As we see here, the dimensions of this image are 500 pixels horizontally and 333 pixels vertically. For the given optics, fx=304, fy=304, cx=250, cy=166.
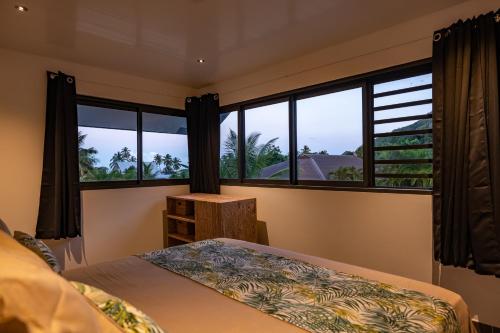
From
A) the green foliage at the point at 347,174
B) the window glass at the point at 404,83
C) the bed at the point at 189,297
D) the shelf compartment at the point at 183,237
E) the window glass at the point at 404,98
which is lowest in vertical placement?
the shelf compartment at the point at 183,237

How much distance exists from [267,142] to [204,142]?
0.91 m

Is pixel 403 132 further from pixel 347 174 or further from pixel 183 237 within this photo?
pixel 183 237

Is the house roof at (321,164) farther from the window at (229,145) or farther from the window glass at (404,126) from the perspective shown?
the window at (229,145)

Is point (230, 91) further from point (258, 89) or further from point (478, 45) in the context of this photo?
point (478, 45)

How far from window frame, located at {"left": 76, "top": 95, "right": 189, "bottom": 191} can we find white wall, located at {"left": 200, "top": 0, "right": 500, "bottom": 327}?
132 cm

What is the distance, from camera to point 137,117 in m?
3.82

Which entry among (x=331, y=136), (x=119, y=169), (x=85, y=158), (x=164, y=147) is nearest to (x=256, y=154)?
(x=331, y=136)

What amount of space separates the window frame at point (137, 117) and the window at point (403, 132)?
261 cm

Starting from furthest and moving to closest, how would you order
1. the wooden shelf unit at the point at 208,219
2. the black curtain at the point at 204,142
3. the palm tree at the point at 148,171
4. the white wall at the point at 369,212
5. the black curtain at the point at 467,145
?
the black curtain at the point at 204,142
the palm tree at the point at 148,171
the wooden shelf unit at the point at 208,219
the white wall at the point at 369,212
the black curtain at the point at 467,145

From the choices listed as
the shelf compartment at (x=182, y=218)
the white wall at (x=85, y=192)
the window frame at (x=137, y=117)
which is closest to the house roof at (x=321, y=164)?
the shelf compartment at (x=182, y=218)

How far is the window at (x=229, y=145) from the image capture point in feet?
13.1

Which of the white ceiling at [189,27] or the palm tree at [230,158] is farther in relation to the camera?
the palm tree at [230,158]

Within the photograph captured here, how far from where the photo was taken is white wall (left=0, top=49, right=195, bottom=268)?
9.32 ft

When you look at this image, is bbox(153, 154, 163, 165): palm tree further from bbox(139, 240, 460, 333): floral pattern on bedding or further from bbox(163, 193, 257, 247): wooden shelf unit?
bbox(139, 240, 460, 333): floral pattern on bedding
